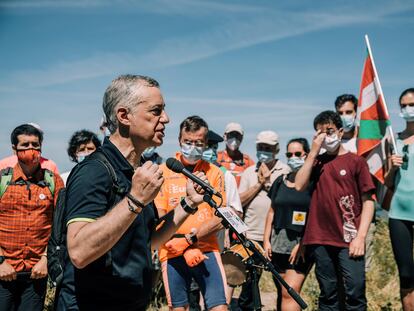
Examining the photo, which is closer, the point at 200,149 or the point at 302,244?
the point at 200,149

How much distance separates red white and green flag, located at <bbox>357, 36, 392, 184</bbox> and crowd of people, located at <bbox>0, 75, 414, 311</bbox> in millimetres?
191

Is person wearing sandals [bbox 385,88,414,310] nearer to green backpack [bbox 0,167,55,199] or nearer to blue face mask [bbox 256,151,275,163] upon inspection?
blue face mask [bbox 256,151,275,163]

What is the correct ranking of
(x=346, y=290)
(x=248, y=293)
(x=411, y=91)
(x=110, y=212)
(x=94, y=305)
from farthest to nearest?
(x=248, y=293) < (x=411, y=91) < (x=346, y=290) < (x=94, y=305) < (x=110, y=212)

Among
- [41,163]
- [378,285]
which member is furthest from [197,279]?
[378,285]

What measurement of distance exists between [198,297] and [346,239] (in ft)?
9.09

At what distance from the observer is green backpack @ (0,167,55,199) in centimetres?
493

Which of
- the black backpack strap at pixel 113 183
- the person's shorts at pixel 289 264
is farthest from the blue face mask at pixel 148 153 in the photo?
the black backpack strap at pixel 113 183

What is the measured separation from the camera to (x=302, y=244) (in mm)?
5871

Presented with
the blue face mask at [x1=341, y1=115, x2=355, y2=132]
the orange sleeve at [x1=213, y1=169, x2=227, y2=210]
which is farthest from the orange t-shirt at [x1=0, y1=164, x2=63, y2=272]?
the blue face mask at [x1=341, y1=115, x2=355, y2=132]

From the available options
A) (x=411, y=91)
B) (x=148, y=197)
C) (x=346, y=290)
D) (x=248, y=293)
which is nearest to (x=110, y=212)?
(x=148, y=197)

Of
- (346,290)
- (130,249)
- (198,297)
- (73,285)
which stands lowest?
(198,297)

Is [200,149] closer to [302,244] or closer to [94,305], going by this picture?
[302,244]

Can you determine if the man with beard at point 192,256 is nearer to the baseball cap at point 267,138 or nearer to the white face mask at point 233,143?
the baseball cap at point 267,138

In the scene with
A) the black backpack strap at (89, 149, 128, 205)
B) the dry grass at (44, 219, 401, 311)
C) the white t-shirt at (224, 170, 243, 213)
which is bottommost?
the dry grass at (44, 219, 401, 311)
